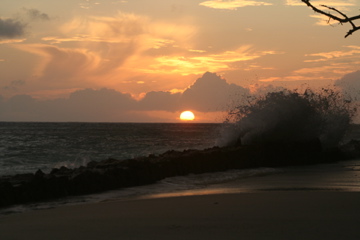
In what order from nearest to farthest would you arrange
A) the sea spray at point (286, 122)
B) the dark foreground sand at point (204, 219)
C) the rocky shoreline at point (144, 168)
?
the dark foreground sand at point (204, 219)
the rocky shoreline at point (144, 168)
the sea spray at point (286, 122)

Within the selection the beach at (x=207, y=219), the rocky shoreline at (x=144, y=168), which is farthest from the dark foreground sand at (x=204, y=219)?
the rocky shoreline at (x=144, y=168)

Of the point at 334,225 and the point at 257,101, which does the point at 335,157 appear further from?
the point at 334,225

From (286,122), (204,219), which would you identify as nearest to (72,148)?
(286,122)

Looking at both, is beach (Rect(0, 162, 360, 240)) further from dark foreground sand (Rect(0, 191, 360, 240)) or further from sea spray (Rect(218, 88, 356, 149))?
sea spray (Rect(218, 88, 356, 149))

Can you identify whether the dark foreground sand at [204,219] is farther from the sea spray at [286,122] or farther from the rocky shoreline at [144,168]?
the sea spray at [286,122]

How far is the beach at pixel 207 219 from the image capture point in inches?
172

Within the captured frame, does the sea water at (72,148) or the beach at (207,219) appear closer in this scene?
the beach at (207,219)

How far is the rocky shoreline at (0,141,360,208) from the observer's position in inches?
320

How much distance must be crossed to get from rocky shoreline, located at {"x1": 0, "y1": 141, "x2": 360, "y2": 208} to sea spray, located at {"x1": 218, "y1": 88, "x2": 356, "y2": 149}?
4.34ft

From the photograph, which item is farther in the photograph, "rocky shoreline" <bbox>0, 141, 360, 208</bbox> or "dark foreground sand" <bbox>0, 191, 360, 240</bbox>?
"rocky shoreline" <bbox>0, 141, 360, 208</bbox>

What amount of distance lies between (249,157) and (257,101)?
5.48 metres

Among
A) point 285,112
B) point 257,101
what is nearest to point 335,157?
point 285,112

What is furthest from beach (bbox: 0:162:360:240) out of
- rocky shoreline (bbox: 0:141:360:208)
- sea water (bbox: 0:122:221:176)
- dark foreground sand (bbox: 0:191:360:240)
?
sea water (bbox: 0:122:221:176)

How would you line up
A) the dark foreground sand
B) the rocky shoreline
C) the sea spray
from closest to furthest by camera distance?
the dark foreground sand
the rocky shoreline
the sea spray
